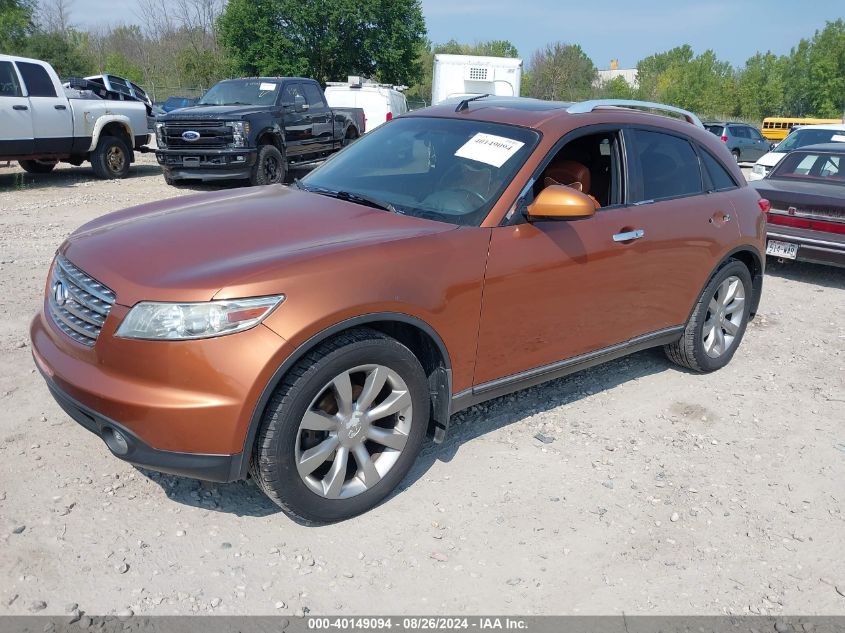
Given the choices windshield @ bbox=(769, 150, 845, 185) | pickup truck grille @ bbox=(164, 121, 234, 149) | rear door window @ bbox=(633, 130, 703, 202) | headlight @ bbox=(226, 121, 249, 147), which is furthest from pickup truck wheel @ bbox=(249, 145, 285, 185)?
rear door window @ bbox=(633, 130, 703, 202)

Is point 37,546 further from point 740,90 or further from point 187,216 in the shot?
point 740,90

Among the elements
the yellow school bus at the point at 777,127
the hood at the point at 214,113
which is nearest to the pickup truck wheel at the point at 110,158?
the hood at the point at 214,113

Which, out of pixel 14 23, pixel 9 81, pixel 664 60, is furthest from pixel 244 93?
pixel 664 60

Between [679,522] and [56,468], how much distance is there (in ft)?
9.83

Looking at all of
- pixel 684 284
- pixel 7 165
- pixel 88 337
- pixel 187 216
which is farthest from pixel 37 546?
pixel 7 165

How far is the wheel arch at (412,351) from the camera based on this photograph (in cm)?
282

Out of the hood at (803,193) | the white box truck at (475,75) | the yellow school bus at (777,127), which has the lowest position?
the yellow school bus at (777,127)

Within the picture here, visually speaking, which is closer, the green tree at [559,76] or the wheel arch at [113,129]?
the wheel arch at [113,129]

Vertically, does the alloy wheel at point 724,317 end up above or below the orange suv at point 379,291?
below

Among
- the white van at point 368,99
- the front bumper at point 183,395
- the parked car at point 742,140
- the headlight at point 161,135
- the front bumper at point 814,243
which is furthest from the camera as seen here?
the parked car at point 742,140

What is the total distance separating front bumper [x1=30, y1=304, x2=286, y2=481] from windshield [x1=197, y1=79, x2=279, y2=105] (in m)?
10.7

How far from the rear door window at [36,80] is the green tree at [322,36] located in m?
33.9

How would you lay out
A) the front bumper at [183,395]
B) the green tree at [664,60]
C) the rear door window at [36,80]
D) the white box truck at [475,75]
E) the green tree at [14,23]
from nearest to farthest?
the front bumper at [183,395] → the rear door window at [36,80] → the white box truck at [475,75] → the green tree at [14,23] → the green tree at [664,60]

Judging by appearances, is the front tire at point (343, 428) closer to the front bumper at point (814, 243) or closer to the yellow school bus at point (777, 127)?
the front bumper at point (814, 243)
